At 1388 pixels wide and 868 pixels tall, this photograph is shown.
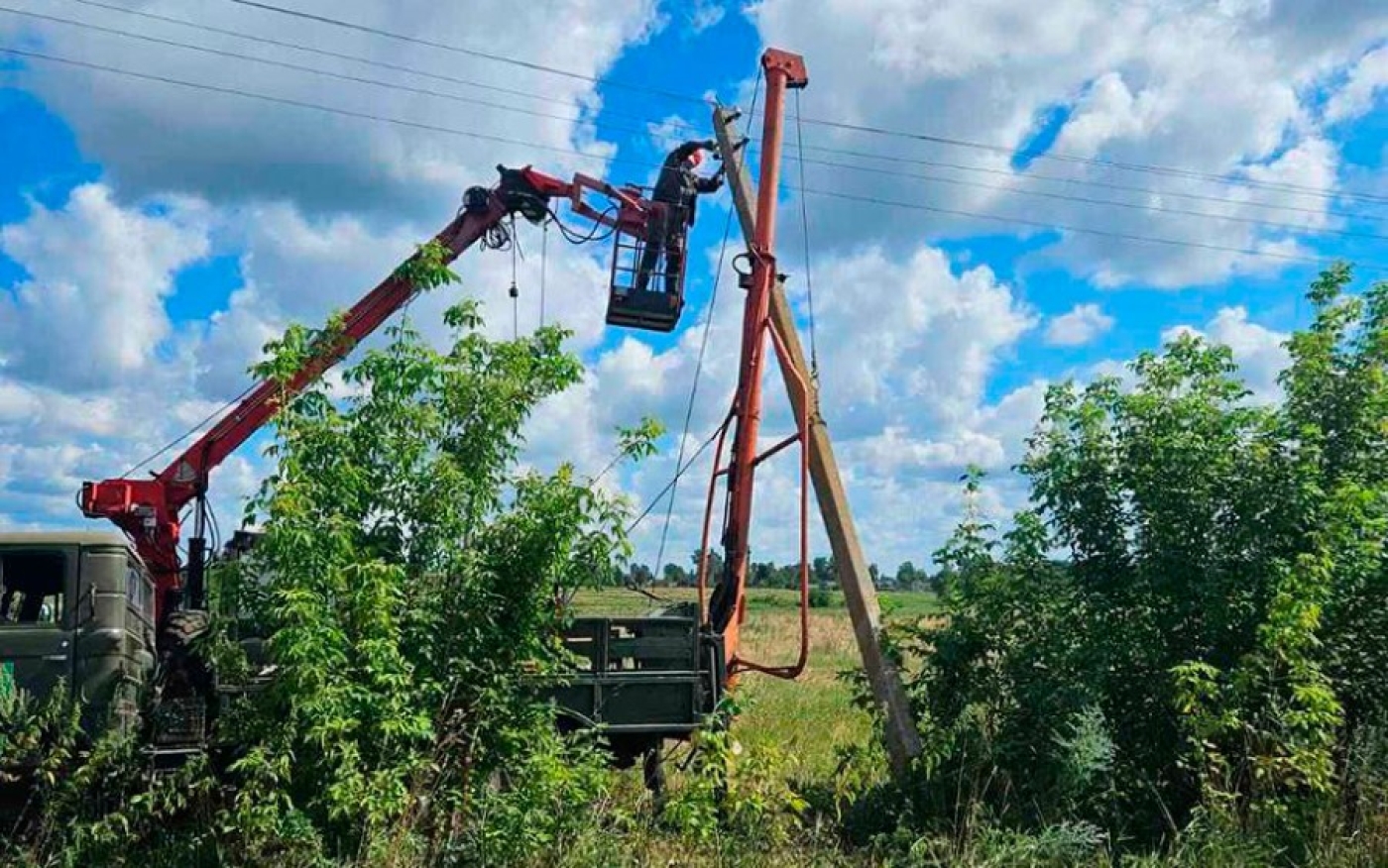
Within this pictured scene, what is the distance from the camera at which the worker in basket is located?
12.9m

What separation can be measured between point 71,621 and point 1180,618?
8.27 meters

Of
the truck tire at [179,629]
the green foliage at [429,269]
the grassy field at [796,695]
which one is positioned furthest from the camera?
the grassy field at [796,695]

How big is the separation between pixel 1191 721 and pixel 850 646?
2360 cm

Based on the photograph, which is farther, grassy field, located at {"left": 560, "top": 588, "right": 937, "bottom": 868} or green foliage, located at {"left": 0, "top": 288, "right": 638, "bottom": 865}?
grassy field, located at {"left": 560, "top": 588, "right": 937, "bottom": 868}

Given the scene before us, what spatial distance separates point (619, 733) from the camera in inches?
376

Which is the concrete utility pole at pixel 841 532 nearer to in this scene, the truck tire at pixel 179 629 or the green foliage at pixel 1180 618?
the green foliage at pixel 1180 618

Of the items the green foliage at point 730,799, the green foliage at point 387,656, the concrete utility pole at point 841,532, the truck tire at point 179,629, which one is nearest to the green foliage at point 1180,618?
the concrete utility pole at point 841,532

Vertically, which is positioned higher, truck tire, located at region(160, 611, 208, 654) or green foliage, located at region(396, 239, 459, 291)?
green foliage, located at region(396, 239, 459, 291)

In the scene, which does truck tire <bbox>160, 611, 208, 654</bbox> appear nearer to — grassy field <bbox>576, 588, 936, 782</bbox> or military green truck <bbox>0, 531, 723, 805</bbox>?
military green truck <bbox>0, 531, 723, 805</bbox>

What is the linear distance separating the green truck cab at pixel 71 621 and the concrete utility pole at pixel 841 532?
5584 millimetres

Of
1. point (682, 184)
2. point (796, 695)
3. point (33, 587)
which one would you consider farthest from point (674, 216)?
point (796, 695)

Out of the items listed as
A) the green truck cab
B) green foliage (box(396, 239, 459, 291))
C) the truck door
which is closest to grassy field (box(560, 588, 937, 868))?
green foliage (box(396, 239, 459, 291))

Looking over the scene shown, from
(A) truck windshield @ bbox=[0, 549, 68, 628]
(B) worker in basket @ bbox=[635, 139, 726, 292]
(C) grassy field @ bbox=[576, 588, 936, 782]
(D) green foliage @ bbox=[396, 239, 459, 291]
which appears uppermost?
(B) worker in basket @ bbox=[635, 139, 726, 292]

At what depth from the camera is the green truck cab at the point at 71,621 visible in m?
8.53
